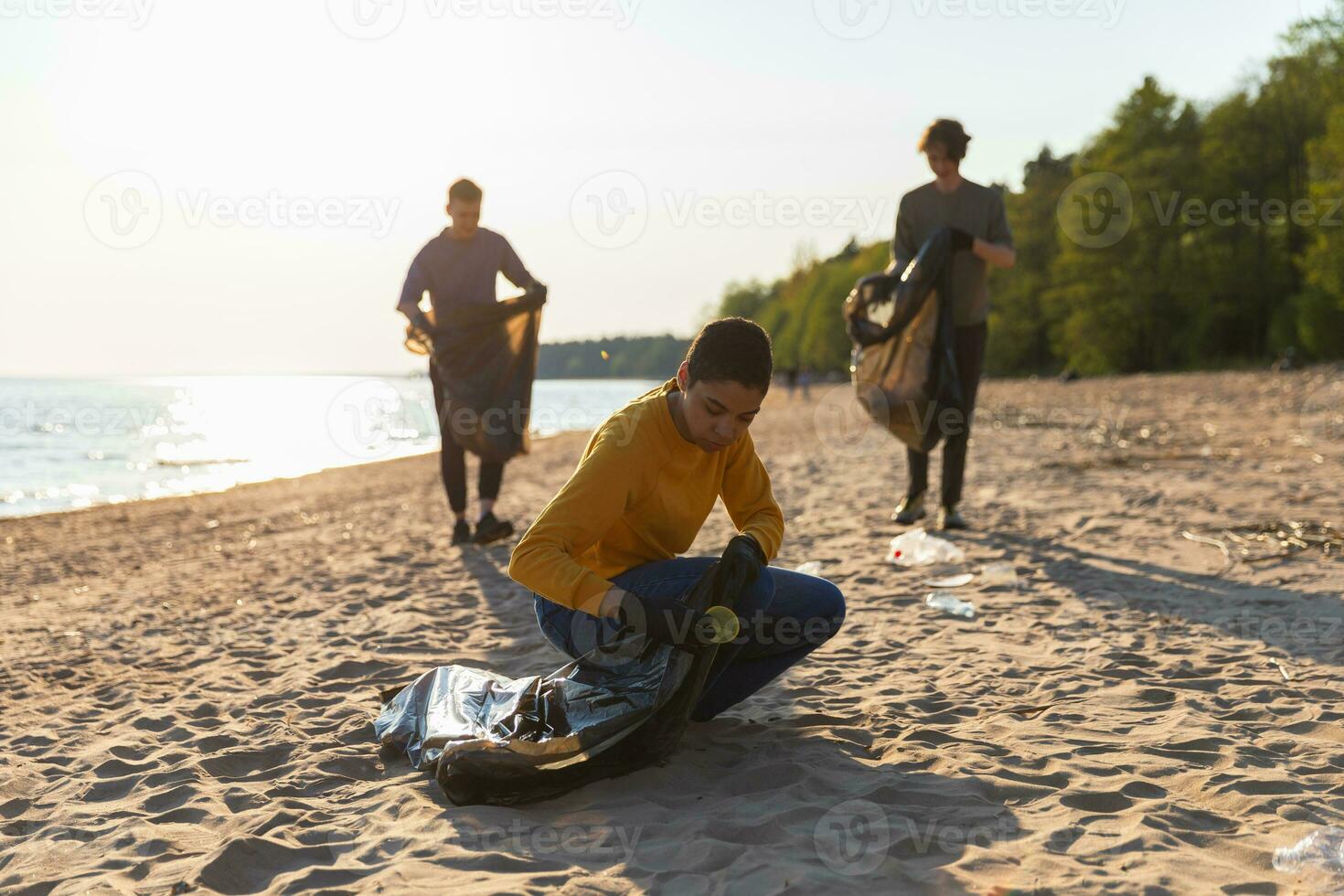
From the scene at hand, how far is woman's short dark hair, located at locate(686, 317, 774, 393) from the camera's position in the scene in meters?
2.42

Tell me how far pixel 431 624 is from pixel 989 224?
398 centimetres

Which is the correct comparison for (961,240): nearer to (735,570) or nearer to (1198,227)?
(735,570)

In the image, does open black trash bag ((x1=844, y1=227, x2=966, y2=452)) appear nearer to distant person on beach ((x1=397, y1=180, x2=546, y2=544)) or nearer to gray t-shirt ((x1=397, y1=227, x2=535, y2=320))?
distant person on beach ((x1=397, y1=180, x2=546, y2=544))

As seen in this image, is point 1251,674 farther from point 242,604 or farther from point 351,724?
point 242,604

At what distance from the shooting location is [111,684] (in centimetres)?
386

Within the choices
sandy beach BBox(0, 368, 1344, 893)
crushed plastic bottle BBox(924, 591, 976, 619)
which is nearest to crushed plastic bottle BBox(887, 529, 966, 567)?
sandy beach BBox(0, 368, 1344, 893)

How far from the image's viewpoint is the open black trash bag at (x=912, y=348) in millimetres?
5734

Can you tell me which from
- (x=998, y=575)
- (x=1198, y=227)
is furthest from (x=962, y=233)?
(x=1198, y=227)

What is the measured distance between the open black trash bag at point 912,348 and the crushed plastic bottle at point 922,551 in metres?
0.61

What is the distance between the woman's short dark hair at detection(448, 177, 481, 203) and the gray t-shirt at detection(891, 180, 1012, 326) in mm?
2759

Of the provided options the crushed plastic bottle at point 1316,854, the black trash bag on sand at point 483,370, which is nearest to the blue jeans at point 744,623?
the crushed plastic bottle at point 1316,854

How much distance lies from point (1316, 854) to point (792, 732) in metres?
1.36

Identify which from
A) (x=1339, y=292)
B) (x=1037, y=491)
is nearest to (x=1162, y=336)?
(x=1339, y=292)

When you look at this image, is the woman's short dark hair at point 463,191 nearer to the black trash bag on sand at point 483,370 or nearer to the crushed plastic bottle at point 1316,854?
the black trash bag on sand at point 483,370
